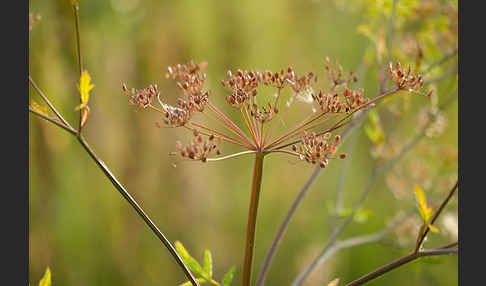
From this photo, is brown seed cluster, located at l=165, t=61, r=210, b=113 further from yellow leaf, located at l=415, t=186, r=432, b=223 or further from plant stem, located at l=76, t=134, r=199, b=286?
yellow leaf, located at l=415, t=186, r=432, b=223

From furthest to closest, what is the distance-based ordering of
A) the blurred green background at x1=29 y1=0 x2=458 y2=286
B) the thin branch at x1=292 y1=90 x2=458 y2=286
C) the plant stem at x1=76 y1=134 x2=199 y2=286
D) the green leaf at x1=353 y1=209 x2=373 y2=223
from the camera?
the blurred green background at x1=29 y1=0 x2=458 y2=286 → the green leaf at x1=353 y1=209 x2=373 y2=223 → the thin branch at x1=292 y1=90 x2=458 y2=286 → the plant stem at x1=76 y1=134 x2=199 y2=286

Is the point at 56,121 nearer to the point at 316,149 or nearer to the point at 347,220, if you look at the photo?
the point at 316,149

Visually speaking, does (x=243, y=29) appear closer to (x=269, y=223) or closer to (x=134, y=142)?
(x=134, y=142)

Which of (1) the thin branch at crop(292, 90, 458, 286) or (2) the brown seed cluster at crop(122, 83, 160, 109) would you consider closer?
(2) the brown seed cluster at crop(122, 83, 160, 109)

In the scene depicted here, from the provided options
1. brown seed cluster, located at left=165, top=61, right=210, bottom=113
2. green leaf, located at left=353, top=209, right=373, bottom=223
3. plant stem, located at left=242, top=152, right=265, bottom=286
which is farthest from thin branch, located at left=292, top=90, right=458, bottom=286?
brown seed cluster, located at left=165, top=61, right=210, bottom=113

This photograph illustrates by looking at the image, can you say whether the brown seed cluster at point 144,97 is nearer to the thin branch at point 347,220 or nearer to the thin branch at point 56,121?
the thin branch at point 56,121

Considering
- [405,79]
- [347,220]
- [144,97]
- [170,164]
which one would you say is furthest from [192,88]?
[170,164]

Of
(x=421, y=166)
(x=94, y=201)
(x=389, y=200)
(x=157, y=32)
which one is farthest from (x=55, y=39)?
(x=389, y=200)

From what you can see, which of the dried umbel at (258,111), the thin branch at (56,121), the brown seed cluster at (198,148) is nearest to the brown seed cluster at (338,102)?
the dried umbel at (258,111)
